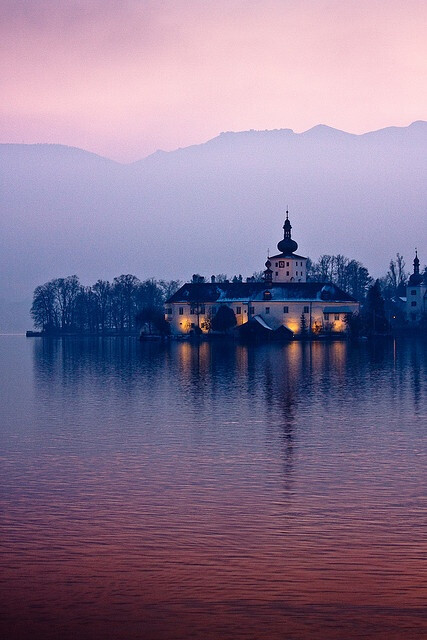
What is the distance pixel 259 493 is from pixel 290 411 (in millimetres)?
14266

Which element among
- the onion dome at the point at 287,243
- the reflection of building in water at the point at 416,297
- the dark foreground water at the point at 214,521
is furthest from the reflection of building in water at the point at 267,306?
the dark foreground water at the point at 214,521

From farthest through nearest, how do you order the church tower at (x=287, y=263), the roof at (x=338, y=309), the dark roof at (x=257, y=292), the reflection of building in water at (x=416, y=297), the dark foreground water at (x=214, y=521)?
the reflection of building in water at (x=416, y=297), the church tower at (x=287, y=263), the dark roof at (x=257, y=292), the roof at (x=338, y=309), the dark foreground water at (x=214, y=521)

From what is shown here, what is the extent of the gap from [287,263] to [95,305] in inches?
1976

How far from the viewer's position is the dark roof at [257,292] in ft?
403

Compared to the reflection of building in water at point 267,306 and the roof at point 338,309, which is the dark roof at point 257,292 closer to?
the reflection of building in water at point 267,306

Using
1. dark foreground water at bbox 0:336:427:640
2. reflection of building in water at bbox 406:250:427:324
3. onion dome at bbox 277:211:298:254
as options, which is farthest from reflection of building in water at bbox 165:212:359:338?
dark foreground water at bbox 0:336:427:640

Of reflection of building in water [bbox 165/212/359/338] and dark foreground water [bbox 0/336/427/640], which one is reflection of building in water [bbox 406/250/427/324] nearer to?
reflection of building in water [bbox 165/212/359/338]

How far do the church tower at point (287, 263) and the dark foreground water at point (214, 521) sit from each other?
97736 millimetres

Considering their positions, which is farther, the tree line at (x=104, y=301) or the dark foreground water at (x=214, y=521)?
the tree line at (x=104, y=301)

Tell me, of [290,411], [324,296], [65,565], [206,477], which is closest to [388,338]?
[324,296]

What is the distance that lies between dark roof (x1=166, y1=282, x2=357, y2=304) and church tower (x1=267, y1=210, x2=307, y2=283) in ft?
23.1

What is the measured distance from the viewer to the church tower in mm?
132875

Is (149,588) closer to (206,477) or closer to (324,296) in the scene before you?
(206,477)

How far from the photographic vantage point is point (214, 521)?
54.4 ft
